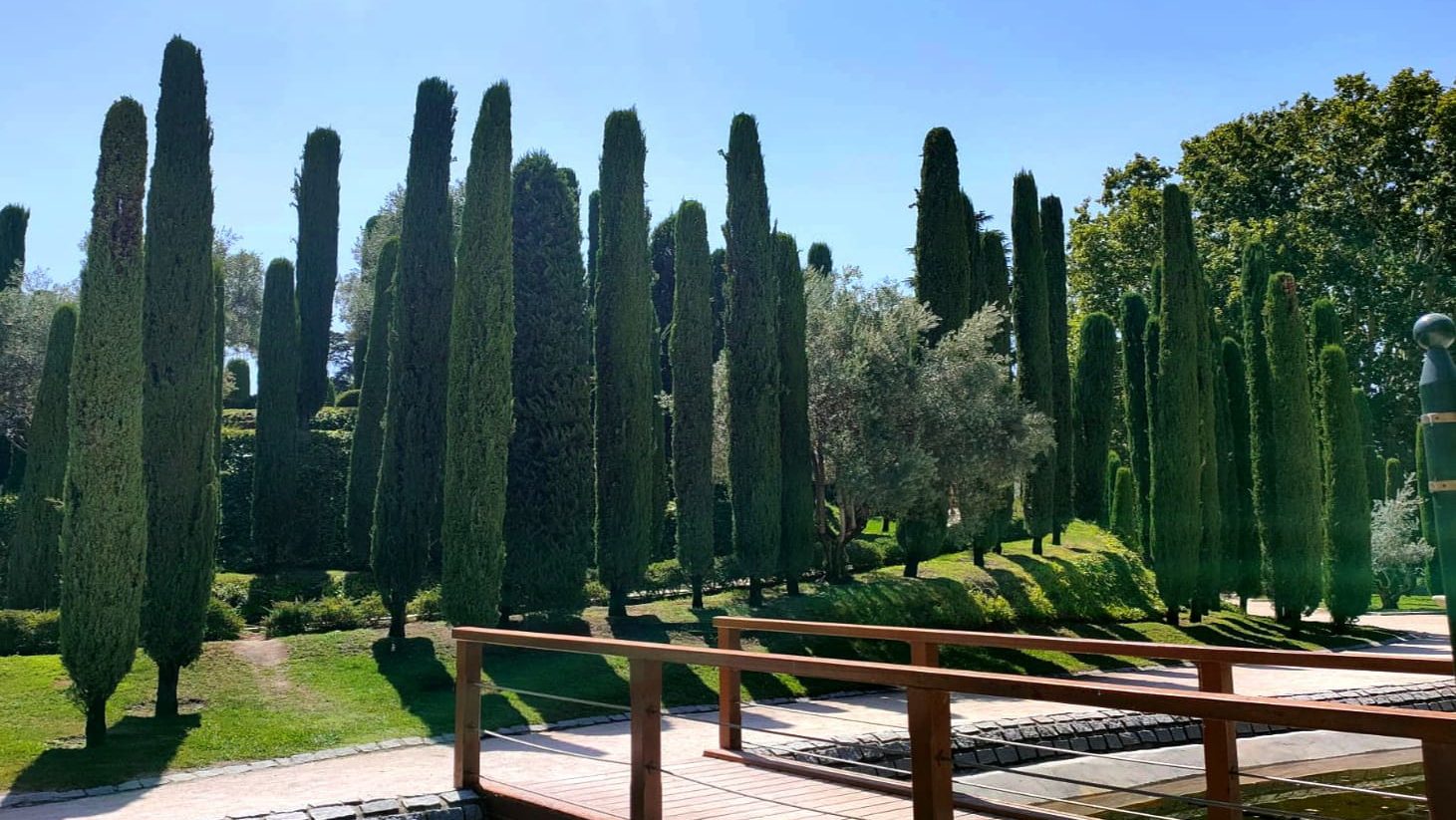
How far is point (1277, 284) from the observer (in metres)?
22.8

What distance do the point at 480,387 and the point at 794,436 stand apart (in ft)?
20.3

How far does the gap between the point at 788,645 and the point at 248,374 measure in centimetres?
2864

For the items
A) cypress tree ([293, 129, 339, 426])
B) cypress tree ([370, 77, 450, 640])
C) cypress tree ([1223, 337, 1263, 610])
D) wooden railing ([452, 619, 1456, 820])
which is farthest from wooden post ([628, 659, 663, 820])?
cypress tree ([293, 129, 339, 426])

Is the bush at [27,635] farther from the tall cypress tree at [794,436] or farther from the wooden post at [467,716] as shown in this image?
the tall cypress tree at [794,436]

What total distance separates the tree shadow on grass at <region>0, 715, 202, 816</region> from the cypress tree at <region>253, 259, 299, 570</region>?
37.1ft

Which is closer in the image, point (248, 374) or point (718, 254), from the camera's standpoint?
point (718, 254)

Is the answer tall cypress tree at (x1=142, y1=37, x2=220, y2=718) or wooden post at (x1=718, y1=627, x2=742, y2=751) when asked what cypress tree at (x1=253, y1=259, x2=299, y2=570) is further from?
wooden post at (x1=718, y1=627, x2=742, y2=751)

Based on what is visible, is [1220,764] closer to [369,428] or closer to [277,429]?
[369,428]

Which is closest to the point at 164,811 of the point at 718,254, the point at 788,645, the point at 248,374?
the point at 788,645

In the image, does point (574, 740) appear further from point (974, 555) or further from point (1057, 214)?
A: point (1057, 214)

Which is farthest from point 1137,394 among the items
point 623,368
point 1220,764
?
point 1220,764

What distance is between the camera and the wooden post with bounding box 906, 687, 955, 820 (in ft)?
14.8

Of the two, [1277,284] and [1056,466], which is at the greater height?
[1277,284]

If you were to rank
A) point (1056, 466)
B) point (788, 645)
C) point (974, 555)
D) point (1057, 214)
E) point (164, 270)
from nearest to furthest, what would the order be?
point (164, 270)
point (788, 645)
point (974, 555)
point (1056, 466)
point (1057, 214)
